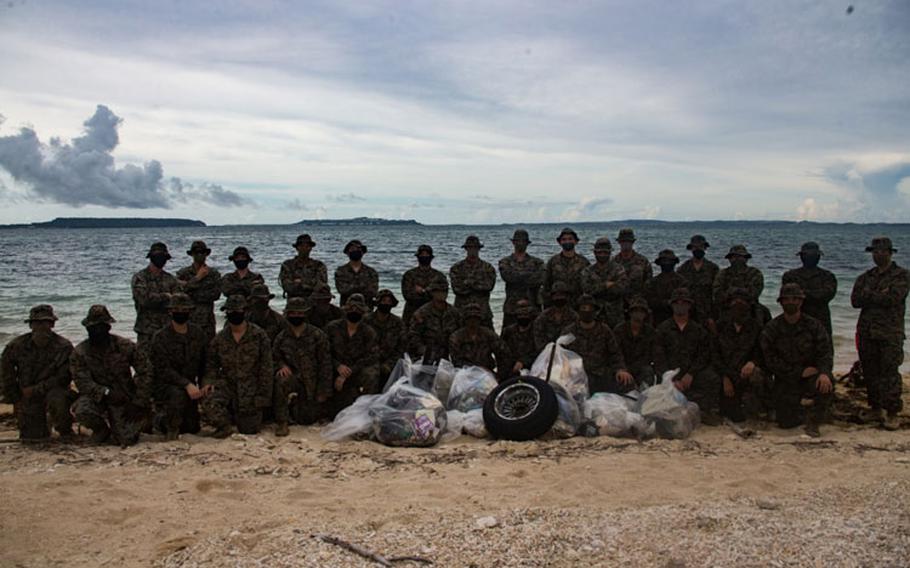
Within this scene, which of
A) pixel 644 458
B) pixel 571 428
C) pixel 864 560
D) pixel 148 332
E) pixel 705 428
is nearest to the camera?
pixel 864 560

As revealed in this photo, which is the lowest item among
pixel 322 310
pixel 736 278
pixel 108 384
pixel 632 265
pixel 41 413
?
pixel 41 413

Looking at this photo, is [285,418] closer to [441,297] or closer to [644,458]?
[441,297]

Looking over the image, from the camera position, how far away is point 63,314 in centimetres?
1873

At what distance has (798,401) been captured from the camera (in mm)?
7637

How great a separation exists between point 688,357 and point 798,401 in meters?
1.21

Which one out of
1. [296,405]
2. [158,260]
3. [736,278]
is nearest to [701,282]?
[736,278]

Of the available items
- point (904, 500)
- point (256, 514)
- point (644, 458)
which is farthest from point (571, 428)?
point (256, 514)

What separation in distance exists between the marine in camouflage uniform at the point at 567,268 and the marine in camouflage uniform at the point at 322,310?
9.43 feet

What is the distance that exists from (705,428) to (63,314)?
17.2m

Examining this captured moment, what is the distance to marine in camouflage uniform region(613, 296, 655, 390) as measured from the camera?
8.27 meters

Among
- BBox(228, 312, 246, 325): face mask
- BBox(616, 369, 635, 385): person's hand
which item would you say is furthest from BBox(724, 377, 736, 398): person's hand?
BBox(228, 312, 246, 325): face mask

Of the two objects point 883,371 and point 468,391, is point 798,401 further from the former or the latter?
point 468,391

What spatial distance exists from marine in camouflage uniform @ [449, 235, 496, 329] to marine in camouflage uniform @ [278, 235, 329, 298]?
1.83m

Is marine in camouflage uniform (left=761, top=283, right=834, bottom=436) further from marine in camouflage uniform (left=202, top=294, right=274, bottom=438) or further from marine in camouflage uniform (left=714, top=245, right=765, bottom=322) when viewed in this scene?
marine in camouflage uniform (left=202, top=294, right=274, bottom=438)
